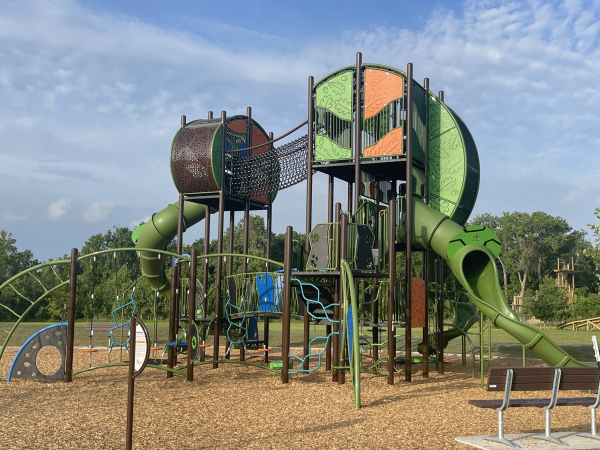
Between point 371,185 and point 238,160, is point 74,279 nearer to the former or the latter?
point 238,160

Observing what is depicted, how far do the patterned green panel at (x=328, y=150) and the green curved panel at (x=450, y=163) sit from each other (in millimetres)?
2082

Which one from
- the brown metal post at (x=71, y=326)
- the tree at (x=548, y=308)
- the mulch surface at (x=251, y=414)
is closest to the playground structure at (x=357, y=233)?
the brown metal post at (x=71, y=326)

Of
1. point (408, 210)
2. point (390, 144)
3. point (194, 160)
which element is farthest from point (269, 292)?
point (390, 144)

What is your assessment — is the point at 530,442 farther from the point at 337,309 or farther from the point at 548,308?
the point at 548,308

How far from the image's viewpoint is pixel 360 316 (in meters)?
13.0

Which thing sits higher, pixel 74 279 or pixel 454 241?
pixel 454 241

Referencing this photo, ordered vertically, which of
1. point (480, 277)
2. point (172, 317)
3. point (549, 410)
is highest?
point (480, 277)

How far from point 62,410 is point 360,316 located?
6.53m

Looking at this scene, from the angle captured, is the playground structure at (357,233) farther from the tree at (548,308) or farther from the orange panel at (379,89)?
the tree at (548,308)

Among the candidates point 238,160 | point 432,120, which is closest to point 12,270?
point 238,160

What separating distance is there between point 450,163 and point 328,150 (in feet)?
9.03

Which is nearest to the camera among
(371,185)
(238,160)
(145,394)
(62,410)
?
(62,410)

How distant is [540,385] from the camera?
693cm

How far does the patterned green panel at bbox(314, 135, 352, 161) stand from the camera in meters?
13.0
